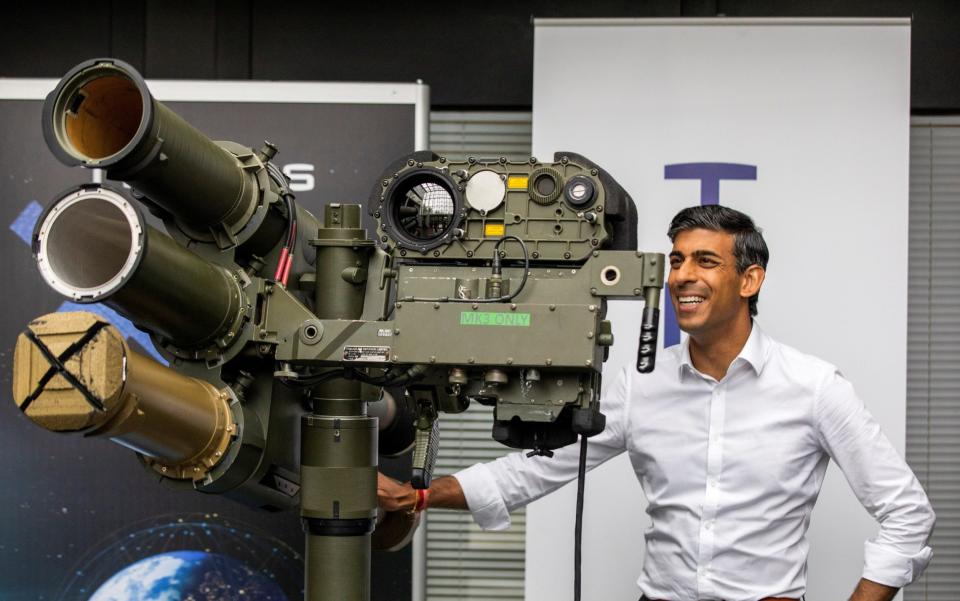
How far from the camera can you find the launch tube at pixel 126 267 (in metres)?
2.18

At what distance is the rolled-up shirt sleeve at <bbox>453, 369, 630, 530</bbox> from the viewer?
3.16 metres

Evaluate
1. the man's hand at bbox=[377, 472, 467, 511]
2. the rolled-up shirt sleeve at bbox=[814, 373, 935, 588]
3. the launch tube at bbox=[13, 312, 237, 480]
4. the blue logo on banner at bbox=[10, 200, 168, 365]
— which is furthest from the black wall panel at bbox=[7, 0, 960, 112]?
the launch tube at bbox=[13, 312, 237, 480]

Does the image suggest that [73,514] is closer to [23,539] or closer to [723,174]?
[23,539]

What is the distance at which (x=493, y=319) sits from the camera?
228 centimetres

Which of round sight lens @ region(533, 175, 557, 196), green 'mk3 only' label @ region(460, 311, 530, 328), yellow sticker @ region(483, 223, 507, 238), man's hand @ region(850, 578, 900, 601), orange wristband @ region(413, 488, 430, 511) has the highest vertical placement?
round sight lens @ region(533, 175, 557, 196)

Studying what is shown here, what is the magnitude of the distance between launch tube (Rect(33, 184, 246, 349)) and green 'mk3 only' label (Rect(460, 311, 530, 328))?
50cm

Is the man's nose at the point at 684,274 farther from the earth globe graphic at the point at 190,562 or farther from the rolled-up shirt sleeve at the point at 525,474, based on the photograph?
the earth globe graphic at the point at 190,562

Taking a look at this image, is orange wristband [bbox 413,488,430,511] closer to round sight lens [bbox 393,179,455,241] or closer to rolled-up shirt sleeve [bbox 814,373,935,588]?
round sight lens [bbox 393,179,455,241]

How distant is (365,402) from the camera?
266 centimetres

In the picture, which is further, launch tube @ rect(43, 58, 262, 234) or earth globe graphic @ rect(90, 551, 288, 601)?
earth globe graphic @ rect(90, 551, 288, 601)

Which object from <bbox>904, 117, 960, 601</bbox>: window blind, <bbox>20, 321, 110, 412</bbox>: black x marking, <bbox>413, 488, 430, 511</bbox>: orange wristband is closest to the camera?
<bbox>20, 321, 110, 412</bbox>: black x marking

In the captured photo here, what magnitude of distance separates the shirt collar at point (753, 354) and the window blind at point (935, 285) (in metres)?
1.46

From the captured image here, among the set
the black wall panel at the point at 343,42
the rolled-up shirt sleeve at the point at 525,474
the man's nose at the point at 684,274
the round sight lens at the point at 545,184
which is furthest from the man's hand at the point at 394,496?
the black wall panel at the point at 343,42

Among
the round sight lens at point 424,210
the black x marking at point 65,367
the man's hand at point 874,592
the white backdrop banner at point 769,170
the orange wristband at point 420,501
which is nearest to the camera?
the black x marking at point 65,367
